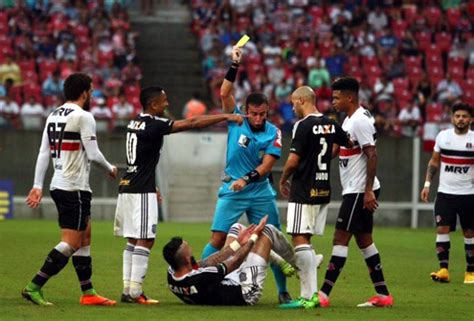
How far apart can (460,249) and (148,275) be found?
24.3ft

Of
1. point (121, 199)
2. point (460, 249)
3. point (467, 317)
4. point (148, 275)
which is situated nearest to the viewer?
point (467, 317)

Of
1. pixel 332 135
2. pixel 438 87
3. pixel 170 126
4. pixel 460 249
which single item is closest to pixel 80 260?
pixel 170 126

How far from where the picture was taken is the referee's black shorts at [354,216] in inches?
515

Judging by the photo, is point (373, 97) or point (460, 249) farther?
point (373, 97)

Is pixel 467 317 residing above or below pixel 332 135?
below

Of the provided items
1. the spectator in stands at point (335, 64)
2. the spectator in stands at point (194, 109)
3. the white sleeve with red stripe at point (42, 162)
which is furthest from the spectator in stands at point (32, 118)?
the white sleeve with red stripe at point (42, 162)

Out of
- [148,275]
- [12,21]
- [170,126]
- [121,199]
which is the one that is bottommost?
[148,275]

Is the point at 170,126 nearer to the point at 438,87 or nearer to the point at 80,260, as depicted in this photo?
the point at 80,260

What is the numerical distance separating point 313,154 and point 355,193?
0.77 m

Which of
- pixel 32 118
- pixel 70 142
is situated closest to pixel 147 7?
pixel 32 118

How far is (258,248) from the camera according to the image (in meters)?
12.8

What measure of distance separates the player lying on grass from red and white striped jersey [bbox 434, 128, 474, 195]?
4.63 meters

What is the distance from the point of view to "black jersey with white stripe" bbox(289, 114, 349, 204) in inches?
497

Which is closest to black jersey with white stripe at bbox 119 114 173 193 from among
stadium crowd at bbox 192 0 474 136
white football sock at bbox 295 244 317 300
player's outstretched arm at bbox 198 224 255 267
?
player's outstretched arm at bbox 198 224 255 267
